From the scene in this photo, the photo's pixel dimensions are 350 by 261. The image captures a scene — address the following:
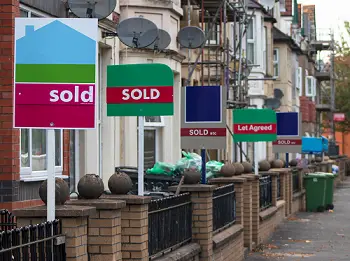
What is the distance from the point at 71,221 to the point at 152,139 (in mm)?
14583

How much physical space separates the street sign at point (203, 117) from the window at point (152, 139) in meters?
7.54

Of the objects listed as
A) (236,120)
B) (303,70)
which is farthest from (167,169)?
(303,70)

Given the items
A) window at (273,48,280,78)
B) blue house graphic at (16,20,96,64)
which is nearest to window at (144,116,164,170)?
blue house graphic at (16,20,96,64)

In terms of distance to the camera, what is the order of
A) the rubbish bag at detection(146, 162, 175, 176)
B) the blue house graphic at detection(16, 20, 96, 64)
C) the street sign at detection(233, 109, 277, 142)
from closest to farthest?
the blue house graphic at detection(16, 20, 96, 64), the rubbish bag at detection(146, 162, 175, 176), the street sign at detection(233, 109, 277, 142)

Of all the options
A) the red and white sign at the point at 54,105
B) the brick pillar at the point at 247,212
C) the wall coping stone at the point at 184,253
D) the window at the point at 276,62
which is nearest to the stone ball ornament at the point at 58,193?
the red and white sign at the point at 54,105

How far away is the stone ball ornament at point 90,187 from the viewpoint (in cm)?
924

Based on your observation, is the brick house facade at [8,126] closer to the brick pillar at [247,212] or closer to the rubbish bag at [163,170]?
the rubbish bag at [163,170]

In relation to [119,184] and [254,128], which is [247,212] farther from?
[119,184]

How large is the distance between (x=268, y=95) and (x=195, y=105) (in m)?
29.4

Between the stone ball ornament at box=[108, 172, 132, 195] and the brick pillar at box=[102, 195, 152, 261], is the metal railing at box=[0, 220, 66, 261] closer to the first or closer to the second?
the brick pillar at box=[102, 195, 152, 261]

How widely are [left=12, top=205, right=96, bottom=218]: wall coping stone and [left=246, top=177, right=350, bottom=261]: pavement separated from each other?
9086 mm

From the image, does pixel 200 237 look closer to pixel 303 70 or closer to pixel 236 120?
pixel 236 120

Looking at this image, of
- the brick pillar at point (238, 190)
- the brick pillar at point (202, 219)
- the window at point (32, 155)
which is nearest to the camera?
the brick pillar at point (202, 219)

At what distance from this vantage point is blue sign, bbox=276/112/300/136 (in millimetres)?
29078
